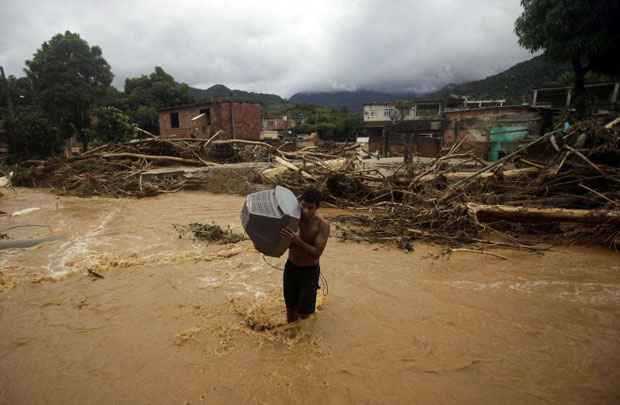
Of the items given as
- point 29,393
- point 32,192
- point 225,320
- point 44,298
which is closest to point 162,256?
point 44,298

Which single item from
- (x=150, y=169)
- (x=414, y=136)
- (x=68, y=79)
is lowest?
(x=150, y=169)

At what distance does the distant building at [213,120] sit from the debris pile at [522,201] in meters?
18.0

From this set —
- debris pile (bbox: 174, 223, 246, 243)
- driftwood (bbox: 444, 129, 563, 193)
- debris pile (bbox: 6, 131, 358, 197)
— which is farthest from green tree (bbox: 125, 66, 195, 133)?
driftwood (bbox: 444, 129, 563, 193)

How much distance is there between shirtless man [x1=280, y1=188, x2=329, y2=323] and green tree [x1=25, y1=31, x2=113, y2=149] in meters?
26.5

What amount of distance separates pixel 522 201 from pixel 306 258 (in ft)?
17.6

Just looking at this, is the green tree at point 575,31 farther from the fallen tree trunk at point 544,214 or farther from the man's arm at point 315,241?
the man's arm at point 315,241

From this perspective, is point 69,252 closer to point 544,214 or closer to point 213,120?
point 544,214

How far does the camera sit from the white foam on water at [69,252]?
4.96 m

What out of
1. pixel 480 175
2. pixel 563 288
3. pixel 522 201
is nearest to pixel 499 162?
pixel 480 175

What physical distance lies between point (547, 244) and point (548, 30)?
424 inches

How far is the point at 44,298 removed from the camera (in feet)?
13.4

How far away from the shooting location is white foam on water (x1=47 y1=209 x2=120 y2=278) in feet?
16.3

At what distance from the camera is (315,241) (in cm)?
278

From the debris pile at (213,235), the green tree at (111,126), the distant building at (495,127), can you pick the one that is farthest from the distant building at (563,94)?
the green tree at (111,126)
